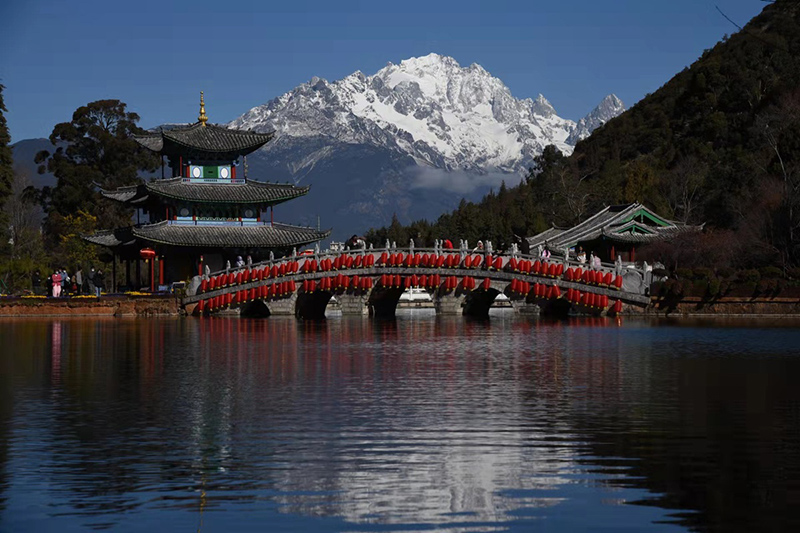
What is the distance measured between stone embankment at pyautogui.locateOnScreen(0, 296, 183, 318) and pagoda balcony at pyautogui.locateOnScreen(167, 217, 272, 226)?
30.7 ft

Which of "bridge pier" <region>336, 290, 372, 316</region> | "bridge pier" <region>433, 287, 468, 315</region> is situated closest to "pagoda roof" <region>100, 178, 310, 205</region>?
"bridge pier" <region>336, 290, 372, 316</region>

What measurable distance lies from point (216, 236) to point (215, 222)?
6.91 feet

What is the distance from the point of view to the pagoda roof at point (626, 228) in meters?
79.8

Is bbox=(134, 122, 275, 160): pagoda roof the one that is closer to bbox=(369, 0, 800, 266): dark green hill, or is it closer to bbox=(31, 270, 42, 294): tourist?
bbox=(31, 270, 42, 294): tourist

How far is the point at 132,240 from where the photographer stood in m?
81.7

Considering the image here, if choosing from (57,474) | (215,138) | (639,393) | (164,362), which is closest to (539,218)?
(215,138)

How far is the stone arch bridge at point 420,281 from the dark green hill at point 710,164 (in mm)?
10880

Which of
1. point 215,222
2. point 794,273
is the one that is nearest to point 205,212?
point 215,222

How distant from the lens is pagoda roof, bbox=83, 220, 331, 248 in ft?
254

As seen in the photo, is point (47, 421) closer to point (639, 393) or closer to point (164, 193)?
point (639, 393)

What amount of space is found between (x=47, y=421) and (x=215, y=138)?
2463 inches

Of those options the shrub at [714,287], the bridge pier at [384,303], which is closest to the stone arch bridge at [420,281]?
the shrub at [714,287]

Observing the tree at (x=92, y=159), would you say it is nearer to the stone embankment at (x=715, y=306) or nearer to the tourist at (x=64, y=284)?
the tourist at (x=64, y=284)

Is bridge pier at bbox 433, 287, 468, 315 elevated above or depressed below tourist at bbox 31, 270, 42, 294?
below
